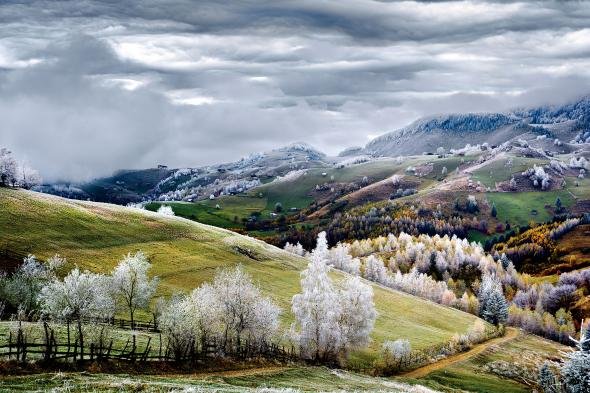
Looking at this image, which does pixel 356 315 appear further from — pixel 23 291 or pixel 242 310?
pixel 23 291

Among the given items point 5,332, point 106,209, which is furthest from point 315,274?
point 106,209

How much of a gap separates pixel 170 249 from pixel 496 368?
287 feet

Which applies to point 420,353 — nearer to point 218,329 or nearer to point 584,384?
point 584,384

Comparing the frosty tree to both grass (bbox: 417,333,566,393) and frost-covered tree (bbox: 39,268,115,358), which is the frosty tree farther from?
frost-covered tree (bbox: 39,268,115,358)

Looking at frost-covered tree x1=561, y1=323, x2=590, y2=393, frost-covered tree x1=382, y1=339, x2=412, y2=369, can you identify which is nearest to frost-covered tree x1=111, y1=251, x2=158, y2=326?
frost-covered tree x1=382, y1=339, x2=412, y2=369

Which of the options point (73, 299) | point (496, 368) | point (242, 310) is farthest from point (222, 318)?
point (496, 368)

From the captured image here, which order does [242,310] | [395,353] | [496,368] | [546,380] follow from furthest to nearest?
[496,368] < [546,380] < [395,353] < [242,310]

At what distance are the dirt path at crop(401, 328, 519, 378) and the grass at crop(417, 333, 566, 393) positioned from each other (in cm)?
135

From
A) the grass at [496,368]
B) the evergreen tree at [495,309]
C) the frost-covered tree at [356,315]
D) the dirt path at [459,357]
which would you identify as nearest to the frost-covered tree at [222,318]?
the frost-covered tree at [356,315]

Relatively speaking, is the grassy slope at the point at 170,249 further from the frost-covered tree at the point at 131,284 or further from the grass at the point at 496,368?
the frost-covered tree at the point at 131,284

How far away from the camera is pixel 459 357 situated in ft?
420

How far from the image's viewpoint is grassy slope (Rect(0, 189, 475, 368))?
12431cm

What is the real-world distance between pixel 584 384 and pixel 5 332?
8779 cm

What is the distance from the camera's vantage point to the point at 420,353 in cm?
11731
